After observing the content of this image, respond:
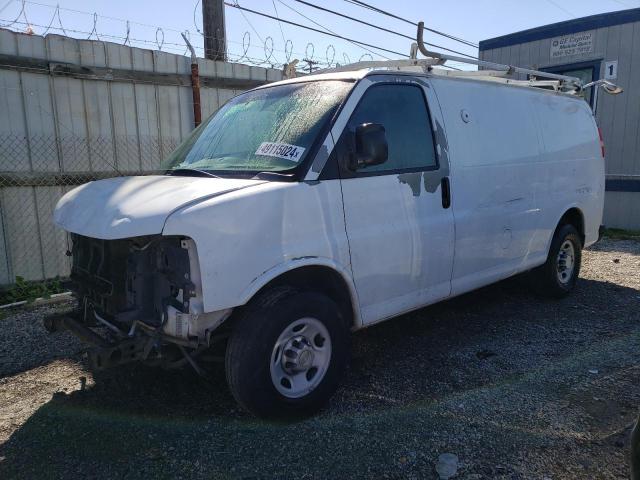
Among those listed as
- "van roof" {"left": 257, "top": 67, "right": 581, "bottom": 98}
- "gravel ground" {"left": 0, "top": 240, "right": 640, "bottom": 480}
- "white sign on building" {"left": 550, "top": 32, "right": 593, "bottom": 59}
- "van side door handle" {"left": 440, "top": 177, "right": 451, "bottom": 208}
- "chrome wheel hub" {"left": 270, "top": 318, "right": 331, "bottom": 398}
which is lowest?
"gravel ground" {"left": 0, "top": 240, "right": 640, "bottom": 480}

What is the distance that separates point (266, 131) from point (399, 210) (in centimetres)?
110

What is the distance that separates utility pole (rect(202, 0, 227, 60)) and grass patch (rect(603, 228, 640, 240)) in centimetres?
816

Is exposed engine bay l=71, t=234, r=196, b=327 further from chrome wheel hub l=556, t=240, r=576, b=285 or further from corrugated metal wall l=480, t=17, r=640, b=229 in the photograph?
corrugated metal wall l=480, t=17, r=640, b=229

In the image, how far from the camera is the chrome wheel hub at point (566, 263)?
235 inches

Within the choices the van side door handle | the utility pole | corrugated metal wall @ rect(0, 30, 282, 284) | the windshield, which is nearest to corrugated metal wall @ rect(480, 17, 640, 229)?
the utility pole

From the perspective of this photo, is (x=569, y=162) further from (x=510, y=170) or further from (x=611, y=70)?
(x=611, y=70)

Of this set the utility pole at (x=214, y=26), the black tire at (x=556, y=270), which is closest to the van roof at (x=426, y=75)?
the black tire at (x=556, y=270)

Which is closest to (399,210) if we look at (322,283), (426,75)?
(322,283)

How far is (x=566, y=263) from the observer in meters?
6.04

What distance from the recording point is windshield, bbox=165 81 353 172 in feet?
11.2

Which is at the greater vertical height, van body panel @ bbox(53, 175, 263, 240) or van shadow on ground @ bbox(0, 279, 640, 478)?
van body panel @ bbox(53, 175, 263, 240)

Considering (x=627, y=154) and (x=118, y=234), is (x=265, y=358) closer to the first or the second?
(x=118, y=234)

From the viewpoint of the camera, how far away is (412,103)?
13.2 ft

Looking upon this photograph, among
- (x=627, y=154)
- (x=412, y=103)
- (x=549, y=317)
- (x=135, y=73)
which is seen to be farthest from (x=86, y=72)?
(x=627, y=154)
